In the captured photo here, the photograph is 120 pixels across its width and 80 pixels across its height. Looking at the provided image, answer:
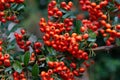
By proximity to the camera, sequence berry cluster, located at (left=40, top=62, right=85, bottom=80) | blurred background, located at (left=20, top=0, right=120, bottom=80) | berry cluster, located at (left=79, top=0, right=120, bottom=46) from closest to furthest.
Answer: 1. berry cluster, located at (left=40, top=62, right=85, bottom=80)
2. berry cluster, located at (left=79, top=0, right=120, bottom=46)
3. blurred background, located at (left=20, top=0, right=120, bottom=80)

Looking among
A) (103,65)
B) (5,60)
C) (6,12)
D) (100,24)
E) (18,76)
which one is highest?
(6,12)

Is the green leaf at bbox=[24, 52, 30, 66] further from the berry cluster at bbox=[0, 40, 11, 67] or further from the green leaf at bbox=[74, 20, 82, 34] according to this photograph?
the green leaf at bbox=[74, 20, 82, 34]

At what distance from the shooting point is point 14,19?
2318mm

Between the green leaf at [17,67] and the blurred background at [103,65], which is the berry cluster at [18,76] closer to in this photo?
the green leaf at [17,67]

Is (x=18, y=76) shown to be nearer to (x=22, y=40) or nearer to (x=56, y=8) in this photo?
(x=22, y=40)

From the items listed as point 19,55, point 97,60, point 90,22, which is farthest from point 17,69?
point 97,60

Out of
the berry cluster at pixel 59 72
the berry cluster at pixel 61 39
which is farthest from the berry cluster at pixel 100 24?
the berry cluster at pixel 59 72

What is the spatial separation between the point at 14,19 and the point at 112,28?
638mm

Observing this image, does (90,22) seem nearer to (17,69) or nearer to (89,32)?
(89,32)

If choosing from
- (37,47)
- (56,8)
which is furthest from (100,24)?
(37,47)

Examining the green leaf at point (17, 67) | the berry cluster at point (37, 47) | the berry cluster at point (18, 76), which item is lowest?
the berry cluster at point (18, 76)

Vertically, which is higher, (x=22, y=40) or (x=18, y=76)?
(x=22, y=40)

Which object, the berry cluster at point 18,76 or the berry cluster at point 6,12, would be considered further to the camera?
the berry cluster at point 6,12

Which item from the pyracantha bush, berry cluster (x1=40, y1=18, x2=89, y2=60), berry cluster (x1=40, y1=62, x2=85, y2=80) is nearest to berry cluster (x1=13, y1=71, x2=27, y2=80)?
the pyracantha bush
